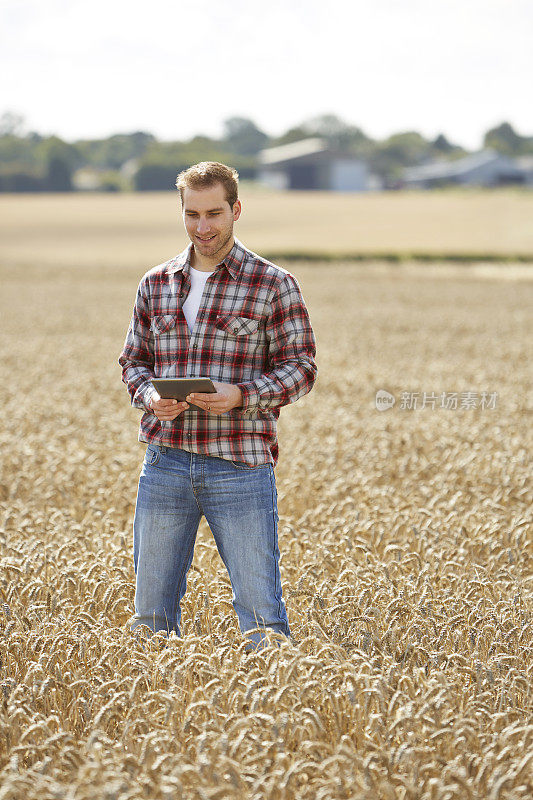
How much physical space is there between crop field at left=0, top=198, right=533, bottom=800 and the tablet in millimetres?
1142

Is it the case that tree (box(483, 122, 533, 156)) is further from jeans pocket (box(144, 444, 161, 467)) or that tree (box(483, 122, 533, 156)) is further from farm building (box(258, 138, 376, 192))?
jeans pocket (box(144, 444, 161, 467))

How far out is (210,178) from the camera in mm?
4129

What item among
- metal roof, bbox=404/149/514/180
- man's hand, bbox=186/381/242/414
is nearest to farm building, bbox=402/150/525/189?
Result: metal roof, bbox=404/149/514/180

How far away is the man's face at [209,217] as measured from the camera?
4.13 m

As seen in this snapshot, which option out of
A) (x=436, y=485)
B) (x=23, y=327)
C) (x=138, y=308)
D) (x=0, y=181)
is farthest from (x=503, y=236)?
(x=0, y=181)

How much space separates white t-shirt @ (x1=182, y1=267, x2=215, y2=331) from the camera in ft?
14.5

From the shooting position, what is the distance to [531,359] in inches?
691

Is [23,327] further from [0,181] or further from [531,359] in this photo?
[0,181]

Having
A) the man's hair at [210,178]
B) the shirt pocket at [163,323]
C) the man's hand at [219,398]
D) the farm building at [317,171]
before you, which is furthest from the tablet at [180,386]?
the farm building at [317,171]

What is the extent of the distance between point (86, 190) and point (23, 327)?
281 ft

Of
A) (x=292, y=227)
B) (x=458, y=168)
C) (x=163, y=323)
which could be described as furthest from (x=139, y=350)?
(x=458, y=168)

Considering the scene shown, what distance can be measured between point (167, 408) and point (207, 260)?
0.74 meters

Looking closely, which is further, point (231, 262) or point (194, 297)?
point (194, 297)

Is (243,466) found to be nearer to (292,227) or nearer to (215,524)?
(215,524)
